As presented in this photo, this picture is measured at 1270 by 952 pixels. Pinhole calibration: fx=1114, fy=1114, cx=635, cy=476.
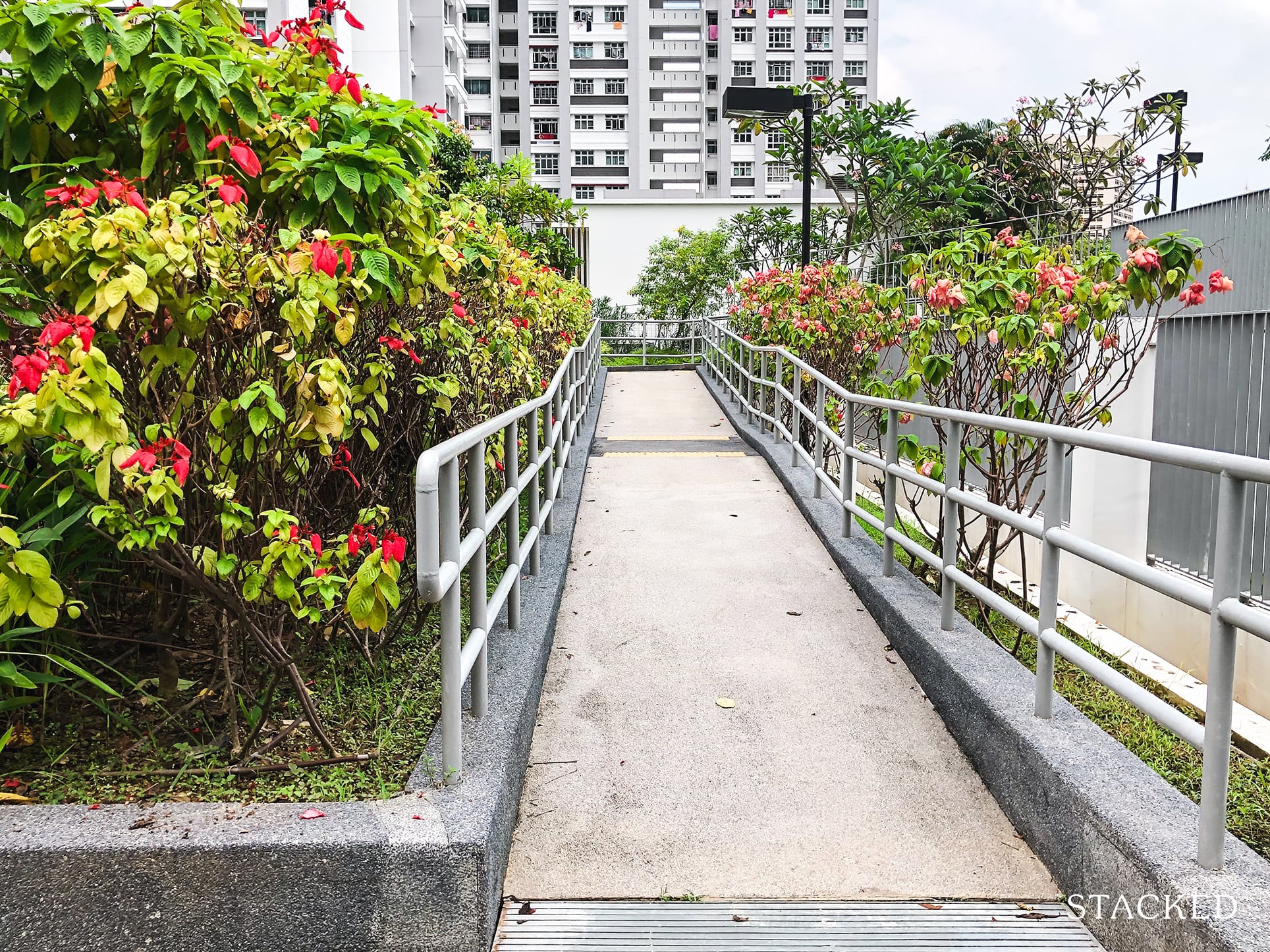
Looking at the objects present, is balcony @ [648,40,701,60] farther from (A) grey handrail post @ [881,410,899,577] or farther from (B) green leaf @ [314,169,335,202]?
(B) green leaf @ [314,169,335,202]

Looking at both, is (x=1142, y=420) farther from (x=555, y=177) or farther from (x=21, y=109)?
(x=555, y=177)

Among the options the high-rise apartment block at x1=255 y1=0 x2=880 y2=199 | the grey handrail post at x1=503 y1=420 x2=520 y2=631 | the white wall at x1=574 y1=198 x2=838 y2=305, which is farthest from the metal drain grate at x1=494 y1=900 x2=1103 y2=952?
the high-rise apartment block at x1=255 y1=0 x2=880 y2=199

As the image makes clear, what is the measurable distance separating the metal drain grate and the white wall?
27832mm

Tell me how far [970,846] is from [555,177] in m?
63.8

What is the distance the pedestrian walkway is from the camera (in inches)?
120

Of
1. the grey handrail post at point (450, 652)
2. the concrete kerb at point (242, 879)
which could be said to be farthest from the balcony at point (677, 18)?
the concrete kerb at point (242, 879)

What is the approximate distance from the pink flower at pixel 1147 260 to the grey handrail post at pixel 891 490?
3.98ft

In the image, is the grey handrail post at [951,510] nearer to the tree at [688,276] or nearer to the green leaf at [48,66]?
the green leaf at [48,66]

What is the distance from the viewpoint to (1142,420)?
36.3 ft

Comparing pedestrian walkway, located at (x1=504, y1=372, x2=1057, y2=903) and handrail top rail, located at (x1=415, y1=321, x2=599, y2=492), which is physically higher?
handrail top rail, located at (x1=415, y1=321, x2=599, y2=492)

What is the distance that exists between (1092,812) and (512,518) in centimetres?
235

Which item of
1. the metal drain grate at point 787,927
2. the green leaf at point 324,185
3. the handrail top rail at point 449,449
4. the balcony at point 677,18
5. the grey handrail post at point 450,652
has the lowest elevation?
the metal drain grate at point 787,927

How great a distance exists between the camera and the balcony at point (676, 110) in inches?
2601

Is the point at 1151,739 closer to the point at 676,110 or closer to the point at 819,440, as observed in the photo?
the point at 819,440
